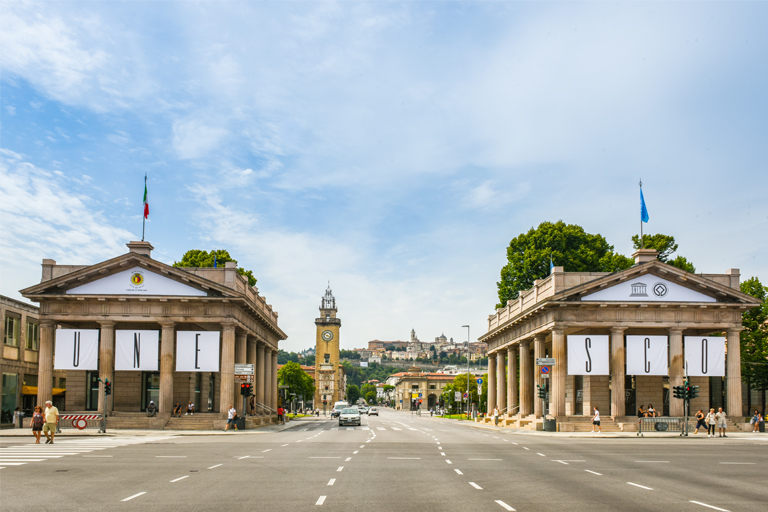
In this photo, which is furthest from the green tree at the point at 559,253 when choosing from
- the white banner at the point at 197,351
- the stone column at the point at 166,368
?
the stone column at the point at 166,368

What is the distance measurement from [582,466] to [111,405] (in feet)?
134

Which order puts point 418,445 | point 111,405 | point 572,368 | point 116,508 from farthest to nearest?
point 111,405
point 572,368
point 418,445
point 116,508

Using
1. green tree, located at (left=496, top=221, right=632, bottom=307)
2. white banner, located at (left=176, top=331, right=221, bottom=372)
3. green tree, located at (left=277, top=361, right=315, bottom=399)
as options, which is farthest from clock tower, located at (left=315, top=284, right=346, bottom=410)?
white banner, located at (left=176, top=331, right=221, bottom=372)

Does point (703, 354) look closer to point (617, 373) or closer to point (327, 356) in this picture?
point (617, 373)

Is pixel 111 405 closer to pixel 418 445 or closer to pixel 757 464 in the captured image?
pixel 418 445

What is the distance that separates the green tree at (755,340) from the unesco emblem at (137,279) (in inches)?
1875

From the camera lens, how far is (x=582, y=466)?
73.3ft

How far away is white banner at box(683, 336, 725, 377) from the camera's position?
47.6 metres

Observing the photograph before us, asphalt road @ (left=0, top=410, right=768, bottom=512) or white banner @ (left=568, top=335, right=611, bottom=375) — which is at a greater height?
white banner @ (left=568, top=335, right=611, bottom=375)

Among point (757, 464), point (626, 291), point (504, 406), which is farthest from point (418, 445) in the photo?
point (504, 406)

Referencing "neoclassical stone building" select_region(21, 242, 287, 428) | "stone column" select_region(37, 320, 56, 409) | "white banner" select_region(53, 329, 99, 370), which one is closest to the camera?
"stone column" select_region(37, 320, 56, 409)

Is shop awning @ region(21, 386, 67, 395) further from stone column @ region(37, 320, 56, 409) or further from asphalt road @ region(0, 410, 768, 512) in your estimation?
asphalt road @ region(0, 410, 768, 512)

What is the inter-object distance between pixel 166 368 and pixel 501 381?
108 feet

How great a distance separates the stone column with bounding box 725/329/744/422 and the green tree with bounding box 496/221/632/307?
55.2ft
